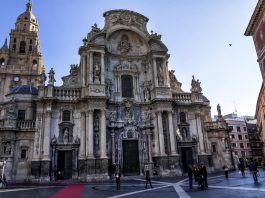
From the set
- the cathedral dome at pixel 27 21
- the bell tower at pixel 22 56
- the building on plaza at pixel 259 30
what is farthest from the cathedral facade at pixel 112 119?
the cathedral dome at pixel 27 21

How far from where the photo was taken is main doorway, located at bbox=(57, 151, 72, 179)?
25.5m

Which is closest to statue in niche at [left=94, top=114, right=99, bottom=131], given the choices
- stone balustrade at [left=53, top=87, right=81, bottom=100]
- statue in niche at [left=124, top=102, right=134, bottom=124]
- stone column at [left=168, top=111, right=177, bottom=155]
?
stone balustrade at [left=53, top=87, right=81, bottom=100]

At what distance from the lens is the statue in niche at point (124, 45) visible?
106 ft

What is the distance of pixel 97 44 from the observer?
2955cm

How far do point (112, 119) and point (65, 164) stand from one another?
23.1 feet

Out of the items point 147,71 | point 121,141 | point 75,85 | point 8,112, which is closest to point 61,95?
point 75,85

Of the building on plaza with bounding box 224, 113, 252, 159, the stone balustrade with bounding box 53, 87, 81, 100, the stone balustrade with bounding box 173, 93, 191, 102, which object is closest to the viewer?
the stone balustrade with bounding box 53, 87, 81, 100

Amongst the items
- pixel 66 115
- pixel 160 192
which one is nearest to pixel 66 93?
pixel 66 115

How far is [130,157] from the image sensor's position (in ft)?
92.1

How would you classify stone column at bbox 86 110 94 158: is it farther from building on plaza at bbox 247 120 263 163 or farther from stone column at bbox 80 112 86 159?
building on plaza at bbox 247 120 263 163

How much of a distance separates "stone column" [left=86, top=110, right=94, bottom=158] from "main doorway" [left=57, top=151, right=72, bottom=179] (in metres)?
2.28

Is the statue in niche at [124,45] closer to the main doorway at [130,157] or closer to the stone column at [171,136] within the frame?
the stone column at [171,136]

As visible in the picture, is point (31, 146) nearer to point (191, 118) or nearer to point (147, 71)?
point (147, 71)

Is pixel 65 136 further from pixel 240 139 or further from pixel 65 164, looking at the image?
pixel 240 139
